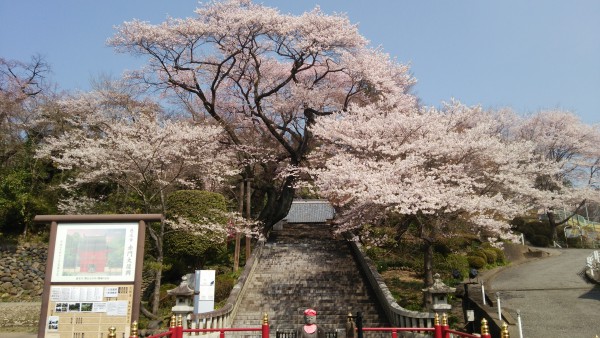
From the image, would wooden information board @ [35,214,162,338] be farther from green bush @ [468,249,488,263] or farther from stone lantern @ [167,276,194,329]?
green bush @ [468,249,488,263]

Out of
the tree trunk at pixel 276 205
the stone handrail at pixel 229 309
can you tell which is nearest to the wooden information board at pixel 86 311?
the stone handrail at pixel 229 309

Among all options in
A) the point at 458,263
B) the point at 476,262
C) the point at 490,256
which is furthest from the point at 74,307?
the point at 490,256

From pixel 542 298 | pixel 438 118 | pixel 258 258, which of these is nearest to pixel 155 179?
pixel 258 258

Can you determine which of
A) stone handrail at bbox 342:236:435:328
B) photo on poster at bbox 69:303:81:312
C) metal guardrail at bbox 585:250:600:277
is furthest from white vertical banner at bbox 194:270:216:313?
metal guardrail at bbox 585:250:600:277

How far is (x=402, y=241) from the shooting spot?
22.3 metres

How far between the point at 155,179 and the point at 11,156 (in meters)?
10.4

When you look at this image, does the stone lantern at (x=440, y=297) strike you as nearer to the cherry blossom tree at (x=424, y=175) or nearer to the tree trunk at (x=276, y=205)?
the cherry blossom tree at (x=424, y=175)

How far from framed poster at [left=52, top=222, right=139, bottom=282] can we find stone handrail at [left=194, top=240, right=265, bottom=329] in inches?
191

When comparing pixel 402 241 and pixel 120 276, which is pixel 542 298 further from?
pixel 120 276

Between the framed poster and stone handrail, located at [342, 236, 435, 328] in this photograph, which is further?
stone handrail, located at [342, 236, 435, 328]

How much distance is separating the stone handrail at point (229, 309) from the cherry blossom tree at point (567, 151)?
23.1 metres

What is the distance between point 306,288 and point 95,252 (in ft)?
33.2

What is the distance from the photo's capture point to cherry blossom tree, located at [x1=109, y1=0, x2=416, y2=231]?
2020 centimetres

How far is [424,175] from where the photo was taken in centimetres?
1591
